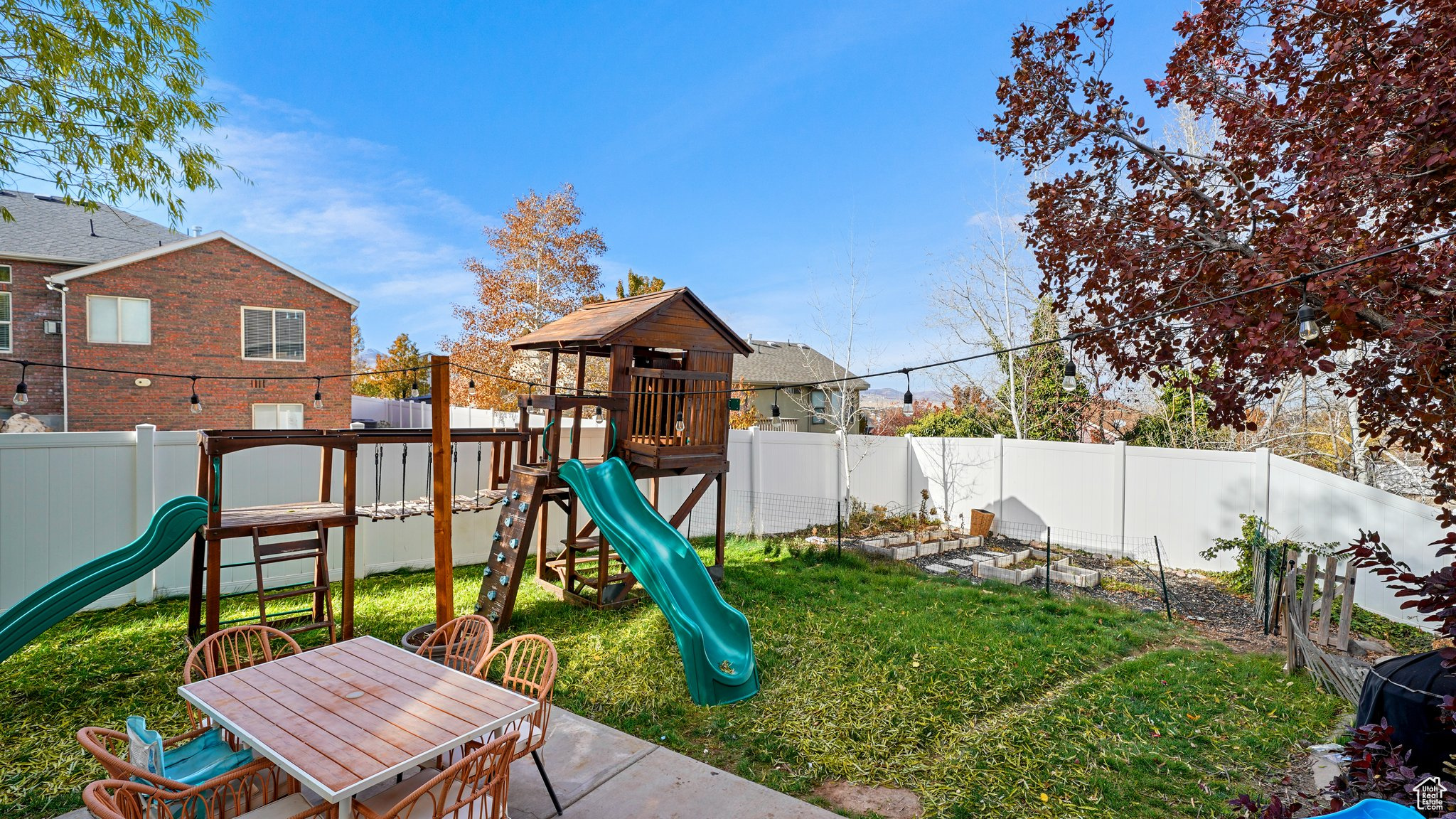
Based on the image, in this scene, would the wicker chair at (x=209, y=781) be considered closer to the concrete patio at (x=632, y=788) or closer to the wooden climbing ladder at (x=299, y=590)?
the concrete patio at (x=632, y=788)

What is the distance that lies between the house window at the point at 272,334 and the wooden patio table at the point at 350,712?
51.0ft

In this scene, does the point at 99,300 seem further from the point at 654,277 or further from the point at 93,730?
the point at 93,730

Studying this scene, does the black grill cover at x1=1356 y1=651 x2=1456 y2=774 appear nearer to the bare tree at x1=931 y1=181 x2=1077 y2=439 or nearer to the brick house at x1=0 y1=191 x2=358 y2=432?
the bare tree at x1=931 y1=181 x2=1077 y2=439

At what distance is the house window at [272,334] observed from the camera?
15.8m

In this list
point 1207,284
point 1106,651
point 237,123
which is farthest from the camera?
point 237,123

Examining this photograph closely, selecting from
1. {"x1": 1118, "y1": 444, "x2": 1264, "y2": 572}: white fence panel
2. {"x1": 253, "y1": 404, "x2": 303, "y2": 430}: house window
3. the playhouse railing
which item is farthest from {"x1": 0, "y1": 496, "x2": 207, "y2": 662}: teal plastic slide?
{"x1": 253, "y1": 404, "x2": 303, "y2": 430}: house window

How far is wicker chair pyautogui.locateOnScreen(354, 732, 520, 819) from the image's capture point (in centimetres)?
226

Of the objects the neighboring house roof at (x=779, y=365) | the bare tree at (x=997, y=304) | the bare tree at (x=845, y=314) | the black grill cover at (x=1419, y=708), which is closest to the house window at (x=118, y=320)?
the bare tree at (x=845, y=314)

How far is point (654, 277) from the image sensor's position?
22.3m

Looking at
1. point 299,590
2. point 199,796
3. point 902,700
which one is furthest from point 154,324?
point 902,700

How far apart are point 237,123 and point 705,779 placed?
7.96 metres

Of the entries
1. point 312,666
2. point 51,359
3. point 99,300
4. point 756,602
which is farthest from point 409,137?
point 312,666

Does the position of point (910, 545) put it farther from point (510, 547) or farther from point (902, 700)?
point (510, 547)

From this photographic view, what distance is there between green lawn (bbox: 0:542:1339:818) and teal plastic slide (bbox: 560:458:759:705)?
0.23m
